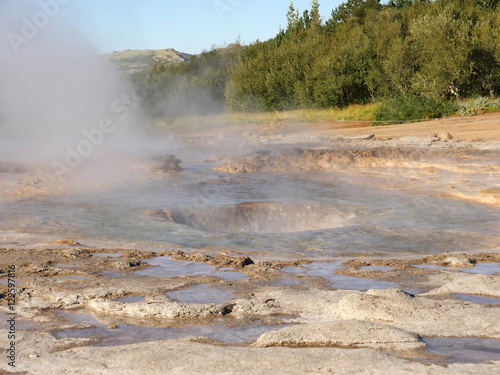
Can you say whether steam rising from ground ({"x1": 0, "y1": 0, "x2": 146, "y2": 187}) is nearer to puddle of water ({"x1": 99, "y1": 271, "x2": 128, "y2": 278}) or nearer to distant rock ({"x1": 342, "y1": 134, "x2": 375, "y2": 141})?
puddle of water ({"x1": 99, "y1": 271, "x2": 128, "y2": 278})

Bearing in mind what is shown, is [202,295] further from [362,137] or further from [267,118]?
[267,118]

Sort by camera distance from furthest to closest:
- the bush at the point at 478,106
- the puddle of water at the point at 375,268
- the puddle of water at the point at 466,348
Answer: the bush at the point at 478,106 < the puddle of water at the point at 375,268 < the puddle of water at the point at 466,348

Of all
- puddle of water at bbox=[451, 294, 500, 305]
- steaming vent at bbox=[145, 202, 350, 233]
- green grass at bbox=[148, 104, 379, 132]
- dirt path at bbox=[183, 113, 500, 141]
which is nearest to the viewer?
puddle of water at bbox=[451, 294, 500, 305]

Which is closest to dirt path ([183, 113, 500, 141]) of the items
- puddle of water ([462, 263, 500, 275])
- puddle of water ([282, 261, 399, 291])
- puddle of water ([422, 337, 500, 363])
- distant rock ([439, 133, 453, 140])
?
distant rock ([439, 133, 453, 140])

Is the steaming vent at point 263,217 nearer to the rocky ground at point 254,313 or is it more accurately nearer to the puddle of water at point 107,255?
the puddle of water at point 107,255

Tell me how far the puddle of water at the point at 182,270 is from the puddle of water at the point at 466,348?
6.94 feet

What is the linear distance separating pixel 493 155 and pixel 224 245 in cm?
986

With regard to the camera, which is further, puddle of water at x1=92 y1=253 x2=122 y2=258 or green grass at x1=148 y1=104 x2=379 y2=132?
green grass at x1=148 y1=104 x2=379 y2=132

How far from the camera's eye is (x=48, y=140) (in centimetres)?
1322

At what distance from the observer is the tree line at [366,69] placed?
25219mm

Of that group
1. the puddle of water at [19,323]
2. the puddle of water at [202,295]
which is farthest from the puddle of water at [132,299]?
the puddle of water at [19,323]

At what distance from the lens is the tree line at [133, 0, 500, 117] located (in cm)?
2522

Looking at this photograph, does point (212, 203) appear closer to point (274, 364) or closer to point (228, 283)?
point (228, 283)

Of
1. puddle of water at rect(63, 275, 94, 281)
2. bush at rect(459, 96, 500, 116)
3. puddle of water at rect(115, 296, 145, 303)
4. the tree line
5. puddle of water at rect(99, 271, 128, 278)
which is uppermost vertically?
the tree line
